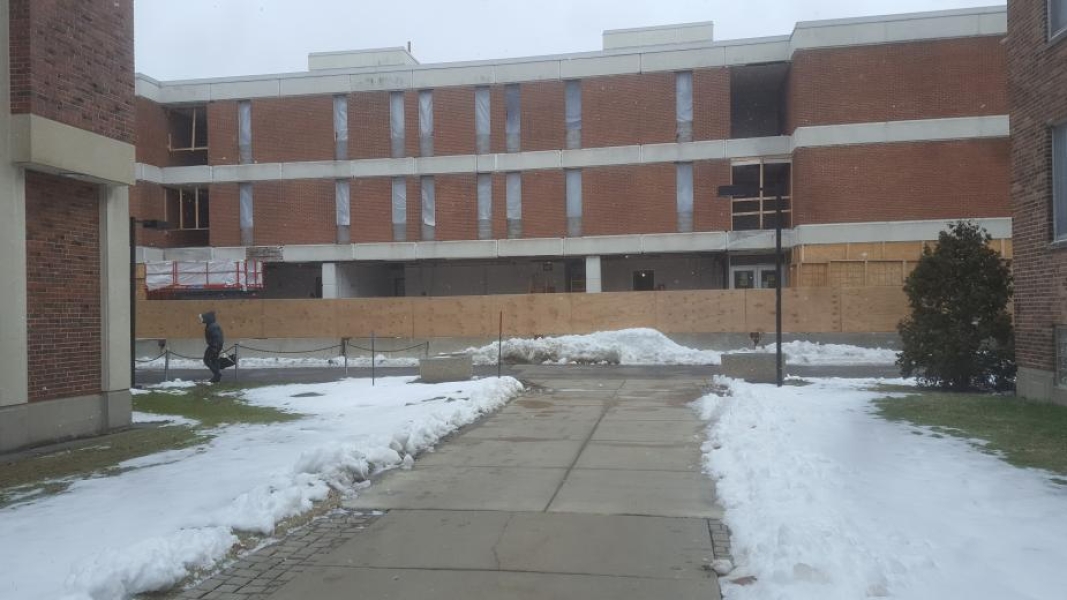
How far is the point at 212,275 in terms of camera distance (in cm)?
3506

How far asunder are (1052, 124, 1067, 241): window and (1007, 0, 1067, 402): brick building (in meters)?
0.01

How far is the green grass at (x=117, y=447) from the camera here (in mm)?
8047

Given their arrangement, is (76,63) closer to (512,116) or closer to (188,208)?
(512,116)

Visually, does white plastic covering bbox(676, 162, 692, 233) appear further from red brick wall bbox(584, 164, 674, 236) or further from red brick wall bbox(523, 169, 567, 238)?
red brick wall bbox(523, 169, 567, 238)

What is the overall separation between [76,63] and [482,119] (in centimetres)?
2486

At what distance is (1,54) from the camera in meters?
10.3

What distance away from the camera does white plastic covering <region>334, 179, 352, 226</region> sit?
3591 centimetres

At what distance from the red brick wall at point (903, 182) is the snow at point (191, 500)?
73.5 ft

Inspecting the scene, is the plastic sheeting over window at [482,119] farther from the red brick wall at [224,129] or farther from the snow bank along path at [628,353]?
the snow bank along path at [628,353]

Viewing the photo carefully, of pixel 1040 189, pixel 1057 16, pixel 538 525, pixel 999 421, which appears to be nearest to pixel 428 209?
pixel 1040 189

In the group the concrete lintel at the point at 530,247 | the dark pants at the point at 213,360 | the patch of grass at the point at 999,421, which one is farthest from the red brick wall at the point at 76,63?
the concrete lintel at the point at 530,247

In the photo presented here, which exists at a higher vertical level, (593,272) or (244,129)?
(244,129)

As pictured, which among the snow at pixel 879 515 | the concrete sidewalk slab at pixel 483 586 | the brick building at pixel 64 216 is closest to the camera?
the snow at pixel 879 515

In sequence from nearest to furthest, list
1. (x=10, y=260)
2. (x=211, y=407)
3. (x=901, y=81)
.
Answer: (x=10, y=260) → (x=211, y=407) → (x=901, y=81)
